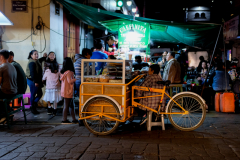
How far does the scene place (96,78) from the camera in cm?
605

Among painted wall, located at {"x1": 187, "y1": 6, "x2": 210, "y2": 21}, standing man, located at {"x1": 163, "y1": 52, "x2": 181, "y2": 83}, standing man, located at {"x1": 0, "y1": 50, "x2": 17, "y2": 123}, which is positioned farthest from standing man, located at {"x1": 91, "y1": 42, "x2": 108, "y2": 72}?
painted wall, located at {"x1": 187, "y1": 6, "x2": 210, "y2": 21}

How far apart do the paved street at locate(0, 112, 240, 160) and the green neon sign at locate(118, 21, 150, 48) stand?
16.0ft

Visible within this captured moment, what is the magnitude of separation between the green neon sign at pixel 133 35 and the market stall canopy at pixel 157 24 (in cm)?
25

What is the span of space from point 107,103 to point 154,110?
117cm

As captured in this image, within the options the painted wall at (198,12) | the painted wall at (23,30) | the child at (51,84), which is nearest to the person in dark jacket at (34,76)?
the child at (51,84)

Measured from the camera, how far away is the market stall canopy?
906 centimetres

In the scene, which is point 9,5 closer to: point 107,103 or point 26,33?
point 26,33

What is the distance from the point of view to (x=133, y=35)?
35.3 feet

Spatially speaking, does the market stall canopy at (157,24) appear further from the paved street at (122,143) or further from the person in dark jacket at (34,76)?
the paved street at (122,143)

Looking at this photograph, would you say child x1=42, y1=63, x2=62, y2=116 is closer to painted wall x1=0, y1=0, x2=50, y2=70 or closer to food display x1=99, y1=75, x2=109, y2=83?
painted wall x1=0, y1=0, x2=50, y2=70

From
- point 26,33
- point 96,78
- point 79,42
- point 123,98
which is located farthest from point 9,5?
point 123,98

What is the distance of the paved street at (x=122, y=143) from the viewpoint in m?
4.51

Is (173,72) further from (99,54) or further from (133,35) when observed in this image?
(133,35)

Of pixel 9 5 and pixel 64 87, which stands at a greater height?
pixel 9 5
